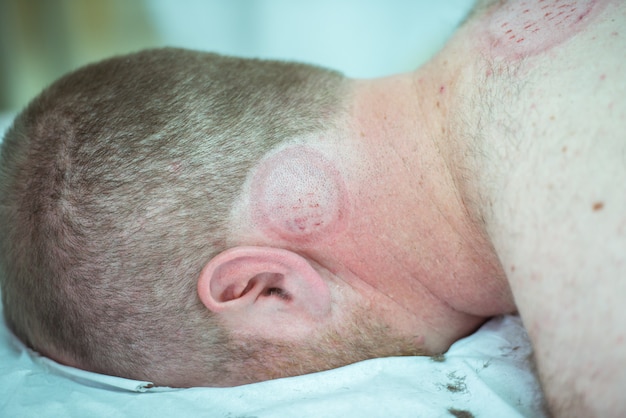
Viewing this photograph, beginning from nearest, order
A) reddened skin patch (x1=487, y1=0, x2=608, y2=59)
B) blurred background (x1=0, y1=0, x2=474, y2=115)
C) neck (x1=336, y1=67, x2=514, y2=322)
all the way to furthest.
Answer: reddened skin patch (x1=487, y1=0, x2=608, y2=59), neck (x1=336, y1=67, x2=514, y2=322), blurred background (x1=0, y1=0, x2=474, y2=115)

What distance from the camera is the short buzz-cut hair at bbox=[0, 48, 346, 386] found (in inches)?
41.9

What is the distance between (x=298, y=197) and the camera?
1076 mm

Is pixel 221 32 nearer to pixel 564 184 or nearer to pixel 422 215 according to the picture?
pixel 422 215

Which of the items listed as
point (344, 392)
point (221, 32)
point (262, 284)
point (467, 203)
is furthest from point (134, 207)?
point (221, 32)

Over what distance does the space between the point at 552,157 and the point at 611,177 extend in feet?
0.30

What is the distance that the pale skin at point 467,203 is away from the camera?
788 mm

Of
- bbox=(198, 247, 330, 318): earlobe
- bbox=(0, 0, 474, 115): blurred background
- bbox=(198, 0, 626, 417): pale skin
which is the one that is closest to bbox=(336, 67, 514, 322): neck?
bbox=(198, 0, 626, 417): pale skin

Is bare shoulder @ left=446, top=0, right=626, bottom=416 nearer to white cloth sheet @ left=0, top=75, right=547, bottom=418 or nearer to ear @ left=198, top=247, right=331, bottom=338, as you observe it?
white cloth sheet @ left=0, top=75, right=547, bottom=418

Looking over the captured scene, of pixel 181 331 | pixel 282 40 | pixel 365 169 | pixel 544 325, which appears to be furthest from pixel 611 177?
pixel 282 40

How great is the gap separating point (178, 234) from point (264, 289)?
8.2 inches

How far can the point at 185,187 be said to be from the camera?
1073 millimetres

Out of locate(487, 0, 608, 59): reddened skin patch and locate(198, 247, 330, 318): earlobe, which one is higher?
locate(487, 0, 608, 59): reddened skin patch

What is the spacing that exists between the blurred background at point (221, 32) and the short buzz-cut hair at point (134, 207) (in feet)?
5.75

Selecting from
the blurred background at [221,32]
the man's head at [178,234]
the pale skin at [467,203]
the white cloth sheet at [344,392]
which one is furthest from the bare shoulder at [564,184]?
the blurred background at [221,32]
